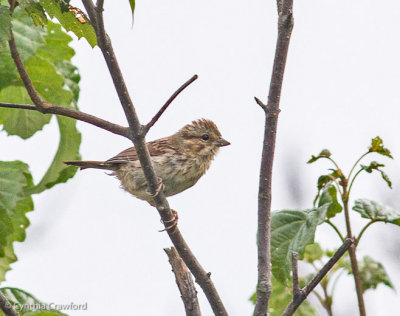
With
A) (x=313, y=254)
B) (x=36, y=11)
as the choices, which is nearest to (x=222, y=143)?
(x=313, y=254)

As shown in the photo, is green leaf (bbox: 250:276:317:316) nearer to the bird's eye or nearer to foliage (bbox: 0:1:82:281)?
foliage (bbox: 0:1:82:281)

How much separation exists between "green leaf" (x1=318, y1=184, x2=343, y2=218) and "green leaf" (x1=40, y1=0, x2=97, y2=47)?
57.1 inches

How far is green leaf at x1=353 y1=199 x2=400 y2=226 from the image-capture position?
3.77m

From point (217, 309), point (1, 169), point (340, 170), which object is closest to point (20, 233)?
point (1, 169)

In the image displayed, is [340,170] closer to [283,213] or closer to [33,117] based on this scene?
[283,213]

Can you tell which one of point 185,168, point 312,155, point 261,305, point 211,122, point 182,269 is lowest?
point 261,305

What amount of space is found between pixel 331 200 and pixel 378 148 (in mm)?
467

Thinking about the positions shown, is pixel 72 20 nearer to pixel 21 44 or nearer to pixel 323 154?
pixel 21 44

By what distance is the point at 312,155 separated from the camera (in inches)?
153

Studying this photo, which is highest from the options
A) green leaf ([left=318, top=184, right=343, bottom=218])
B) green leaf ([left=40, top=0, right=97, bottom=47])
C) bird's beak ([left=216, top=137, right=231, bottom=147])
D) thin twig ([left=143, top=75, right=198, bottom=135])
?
bird's beak ([left=216, top=137, right=231, bottom=147])

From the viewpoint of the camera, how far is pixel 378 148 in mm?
3832

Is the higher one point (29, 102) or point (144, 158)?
point (29, 102)

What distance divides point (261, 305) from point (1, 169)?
1713 mm

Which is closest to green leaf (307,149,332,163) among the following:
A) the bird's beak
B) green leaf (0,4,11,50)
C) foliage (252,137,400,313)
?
foliage (252,137,400,313)
